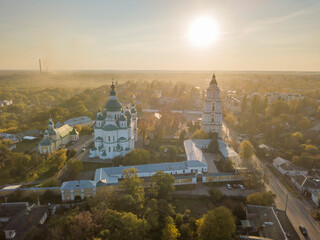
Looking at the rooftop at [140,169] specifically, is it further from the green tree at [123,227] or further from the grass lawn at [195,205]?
the green tree at [123,227]

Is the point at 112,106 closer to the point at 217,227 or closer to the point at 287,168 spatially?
the point at 217,227

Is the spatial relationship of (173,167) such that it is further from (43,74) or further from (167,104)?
(43,74)

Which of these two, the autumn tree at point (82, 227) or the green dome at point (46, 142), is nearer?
the autumn tree at point (82, 227)

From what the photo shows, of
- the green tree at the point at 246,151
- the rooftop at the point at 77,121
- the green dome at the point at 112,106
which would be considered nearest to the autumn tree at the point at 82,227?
the green dome at the point at 112,106

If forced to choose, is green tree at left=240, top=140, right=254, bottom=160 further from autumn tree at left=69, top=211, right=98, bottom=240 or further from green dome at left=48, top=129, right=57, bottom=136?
green dome at left=48, top=129, right=57, bottom=136

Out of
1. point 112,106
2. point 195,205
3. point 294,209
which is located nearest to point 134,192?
point 195,205

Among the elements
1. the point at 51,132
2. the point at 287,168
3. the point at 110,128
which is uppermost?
the point at 110,128

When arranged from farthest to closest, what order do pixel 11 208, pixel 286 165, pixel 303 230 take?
pixel 286 165, pixel 11 208, pixel 303 230
